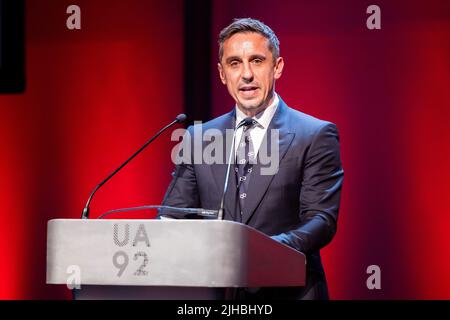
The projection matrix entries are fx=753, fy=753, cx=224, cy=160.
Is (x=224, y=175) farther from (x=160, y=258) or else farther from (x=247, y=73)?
(x=160, y=258)

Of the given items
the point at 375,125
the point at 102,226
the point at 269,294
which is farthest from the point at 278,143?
the point at 375,125

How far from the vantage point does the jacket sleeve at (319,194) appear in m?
2.34

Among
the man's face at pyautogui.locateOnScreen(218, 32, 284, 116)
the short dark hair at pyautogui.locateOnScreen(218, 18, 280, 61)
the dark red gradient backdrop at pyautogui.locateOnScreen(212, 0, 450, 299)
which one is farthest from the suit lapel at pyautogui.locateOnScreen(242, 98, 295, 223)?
the dark red gradient backdrop at pyautogui.locateOnScreen(212, 0, 450, 299)

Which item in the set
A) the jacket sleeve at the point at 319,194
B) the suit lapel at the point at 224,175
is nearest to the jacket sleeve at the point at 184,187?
the suit lapel at the point at 224,175

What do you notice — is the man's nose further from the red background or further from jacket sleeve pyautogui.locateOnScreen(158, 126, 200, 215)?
the red background

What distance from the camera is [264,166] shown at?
2.59 meters

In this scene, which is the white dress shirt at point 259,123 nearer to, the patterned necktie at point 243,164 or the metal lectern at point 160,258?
the patterned necktie at point 243,164

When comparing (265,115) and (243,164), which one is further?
(265,115)

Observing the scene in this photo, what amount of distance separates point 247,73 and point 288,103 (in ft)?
3.52

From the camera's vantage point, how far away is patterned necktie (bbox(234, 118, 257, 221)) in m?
2.58

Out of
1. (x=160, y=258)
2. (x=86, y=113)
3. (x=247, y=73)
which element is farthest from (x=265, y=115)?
(x=86, y=113)

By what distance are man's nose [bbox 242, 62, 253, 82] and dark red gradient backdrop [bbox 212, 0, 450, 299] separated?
1.11 m

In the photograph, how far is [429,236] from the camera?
3631mm

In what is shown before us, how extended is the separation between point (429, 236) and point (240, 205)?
4.68 feet
